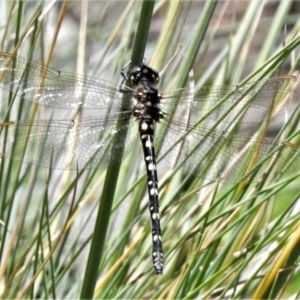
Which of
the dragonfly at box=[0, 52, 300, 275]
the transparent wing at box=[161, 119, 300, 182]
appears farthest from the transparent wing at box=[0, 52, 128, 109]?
the transparent wing at box=[161, 119, 300, 182]

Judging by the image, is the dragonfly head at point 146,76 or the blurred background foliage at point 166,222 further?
the dragonfly head at point 146,76

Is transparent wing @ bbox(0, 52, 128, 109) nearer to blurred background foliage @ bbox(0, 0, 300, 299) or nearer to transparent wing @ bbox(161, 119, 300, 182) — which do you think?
blurred background foliage @ bbox(0, 0, 300, 299)

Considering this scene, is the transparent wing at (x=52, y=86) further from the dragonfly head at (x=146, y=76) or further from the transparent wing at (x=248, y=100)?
the transparent wing at (x=248, y=100)

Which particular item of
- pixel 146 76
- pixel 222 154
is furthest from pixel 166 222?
pixel 146 76

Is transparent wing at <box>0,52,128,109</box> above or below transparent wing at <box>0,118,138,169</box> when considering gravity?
above

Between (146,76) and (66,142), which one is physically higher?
(146,76)

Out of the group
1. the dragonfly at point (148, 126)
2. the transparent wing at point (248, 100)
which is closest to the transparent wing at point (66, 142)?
the dragonfly at point (148, 126)

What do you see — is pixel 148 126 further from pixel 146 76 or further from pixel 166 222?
pixel 166 222
